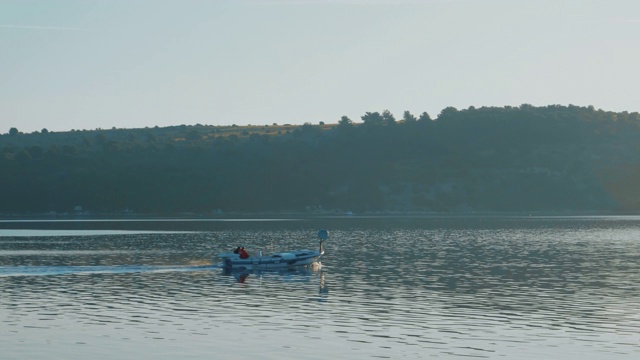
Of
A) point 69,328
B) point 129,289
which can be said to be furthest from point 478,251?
point 69,328

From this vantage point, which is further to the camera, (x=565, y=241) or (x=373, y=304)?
(x=565, y=241)

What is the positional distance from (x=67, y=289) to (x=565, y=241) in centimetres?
8393

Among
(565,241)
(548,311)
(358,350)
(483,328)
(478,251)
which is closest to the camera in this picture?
(358,350)

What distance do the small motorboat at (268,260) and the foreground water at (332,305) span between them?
271cm

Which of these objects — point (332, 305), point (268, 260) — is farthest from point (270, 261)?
point (332, 305)

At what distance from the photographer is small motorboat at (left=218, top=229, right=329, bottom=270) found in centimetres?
9644

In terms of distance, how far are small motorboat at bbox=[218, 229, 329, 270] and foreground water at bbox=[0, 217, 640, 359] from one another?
2.71 m

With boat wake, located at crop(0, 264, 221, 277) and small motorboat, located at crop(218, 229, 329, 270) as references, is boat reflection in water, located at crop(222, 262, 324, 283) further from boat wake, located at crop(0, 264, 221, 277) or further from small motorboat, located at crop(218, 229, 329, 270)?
boat wake, located at crop(0, 264, 221, 277)

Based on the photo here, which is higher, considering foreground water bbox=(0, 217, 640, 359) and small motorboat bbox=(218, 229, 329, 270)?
small motorboat bbox=(218, 229, 329, 270)

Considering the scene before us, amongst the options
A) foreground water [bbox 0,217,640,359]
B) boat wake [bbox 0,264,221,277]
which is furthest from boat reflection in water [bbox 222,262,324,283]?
boat wake [bbox 0,264,221,277]

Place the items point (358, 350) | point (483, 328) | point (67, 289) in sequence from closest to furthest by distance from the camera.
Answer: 1. point (358, 350)
2. point (483, 328)
3. point (67, 289)

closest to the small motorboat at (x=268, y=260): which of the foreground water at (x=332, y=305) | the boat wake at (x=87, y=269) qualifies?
the boat wake at (x=87, y=269)

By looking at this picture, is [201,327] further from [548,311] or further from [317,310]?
[548,311]

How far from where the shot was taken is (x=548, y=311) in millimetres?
61562
